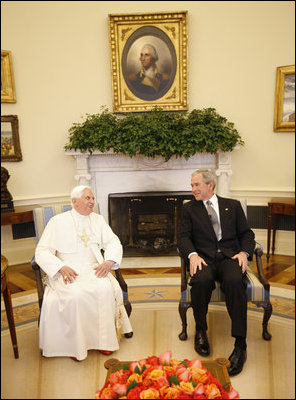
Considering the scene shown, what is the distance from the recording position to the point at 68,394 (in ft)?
6.35

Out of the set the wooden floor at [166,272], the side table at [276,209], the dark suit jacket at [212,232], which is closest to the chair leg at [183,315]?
the dark suit jacket at [212,232]

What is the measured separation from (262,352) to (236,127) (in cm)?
308

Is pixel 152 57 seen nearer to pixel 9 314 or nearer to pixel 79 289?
pixel 79 289

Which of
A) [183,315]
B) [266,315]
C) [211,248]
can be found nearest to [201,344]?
[183,315]

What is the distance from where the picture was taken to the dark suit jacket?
2641 mm

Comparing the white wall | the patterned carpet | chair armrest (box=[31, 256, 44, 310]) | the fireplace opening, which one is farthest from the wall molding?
chair armrest (box=[31, 256, 44, 310])

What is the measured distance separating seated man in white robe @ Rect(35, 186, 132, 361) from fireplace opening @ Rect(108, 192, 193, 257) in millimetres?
1776

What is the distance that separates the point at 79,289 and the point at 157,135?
88.8 inches

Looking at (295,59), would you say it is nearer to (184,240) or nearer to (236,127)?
(236,127)

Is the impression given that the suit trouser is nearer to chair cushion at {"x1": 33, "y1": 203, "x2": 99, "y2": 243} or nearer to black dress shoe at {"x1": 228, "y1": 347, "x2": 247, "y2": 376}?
black dress shoe at {"x1": 228, "y1": 347, "x2": 247, "y2": 376}

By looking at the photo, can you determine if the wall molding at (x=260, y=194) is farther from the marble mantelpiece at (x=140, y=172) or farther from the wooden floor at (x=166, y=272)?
the wooden floor at (x=166, y=272)

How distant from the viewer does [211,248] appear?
265 cm

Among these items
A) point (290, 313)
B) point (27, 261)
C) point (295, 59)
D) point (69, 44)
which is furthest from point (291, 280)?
point (69, 44)

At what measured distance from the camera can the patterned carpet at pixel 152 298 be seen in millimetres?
2943
